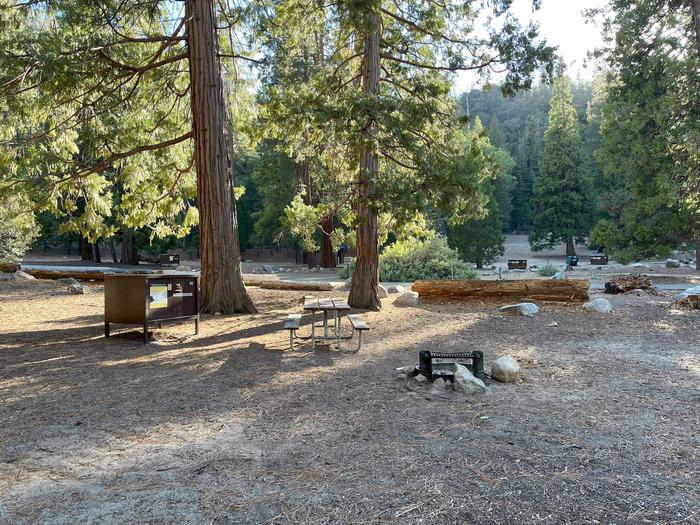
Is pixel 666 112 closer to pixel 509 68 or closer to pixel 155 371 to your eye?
pixel 509 68

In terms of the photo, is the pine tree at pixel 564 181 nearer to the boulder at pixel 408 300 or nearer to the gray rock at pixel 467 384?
the boulder at pixel 408 300

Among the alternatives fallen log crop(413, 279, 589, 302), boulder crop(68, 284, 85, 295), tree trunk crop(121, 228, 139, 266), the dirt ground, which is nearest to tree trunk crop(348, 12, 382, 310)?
fallen log crop(413, 279, 589, 302)

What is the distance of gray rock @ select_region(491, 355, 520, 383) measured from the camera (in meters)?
4.98

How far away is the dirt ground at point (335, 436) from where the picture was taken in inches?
101

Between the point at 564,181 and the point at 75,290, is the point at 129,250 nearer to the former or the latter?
the point at 75,290

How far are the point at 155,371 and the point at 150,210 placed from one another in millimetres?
6016

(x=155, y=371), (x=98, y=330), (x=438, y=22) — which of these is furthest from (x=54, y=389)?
(x=438, y=22)

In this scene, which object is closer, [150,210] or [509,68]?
[509,68]

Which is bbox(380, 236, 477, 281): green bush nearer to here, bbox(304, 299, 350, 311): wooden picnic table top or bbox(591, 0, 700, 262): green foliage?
bbox(591, 0, 700, 262): green foliage

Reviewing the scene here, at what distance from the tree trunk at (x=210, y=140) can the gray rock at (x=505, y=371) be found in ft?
17.3

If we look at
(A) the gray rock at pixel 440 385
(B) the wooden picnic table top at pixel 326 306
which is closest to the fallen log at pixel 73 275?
(B) the wooden picnic table top at pixel 326 306

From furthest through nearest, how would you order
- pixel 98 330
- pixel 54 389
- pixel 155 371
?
pixel 98 330 < pixel 155 371 < pixel 54 389

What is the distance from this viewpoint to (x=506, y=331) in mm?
8047

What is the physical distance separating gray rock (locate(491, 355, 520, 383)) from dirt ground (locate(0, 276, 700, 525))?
4.2 inches
